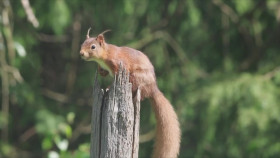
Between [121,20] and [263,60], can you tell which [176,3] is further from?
[263,60]

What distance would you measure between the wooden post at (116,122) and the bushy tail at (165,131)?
0.41 metres

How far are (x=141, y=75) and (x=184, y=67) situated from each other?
3074 millimetres

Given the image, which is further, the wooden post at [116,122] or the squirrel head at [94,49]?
the squirrel head at [94,49]

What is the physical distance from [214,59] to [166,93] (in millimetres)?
791

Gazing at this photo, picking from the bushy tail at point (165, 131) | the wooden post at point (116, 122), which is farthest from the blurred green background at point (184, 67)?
the wooden post at point (116, 122)

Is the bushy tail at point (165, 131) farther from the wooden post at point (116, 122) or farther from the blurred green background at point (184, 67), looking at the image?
the blurred green background at point (184, 67)

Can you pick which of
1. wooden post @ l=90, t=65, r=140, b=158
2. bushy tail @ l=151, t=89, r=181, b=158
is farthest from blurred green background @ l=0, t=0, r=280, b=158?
wooden post @ l=90, t=65, r=140, b=158

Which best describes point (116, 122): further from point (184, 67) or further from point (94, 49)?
point (184, 67)

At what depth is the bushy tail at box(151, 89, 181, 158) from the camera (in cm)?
306

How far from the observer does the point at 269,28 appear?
6.14m

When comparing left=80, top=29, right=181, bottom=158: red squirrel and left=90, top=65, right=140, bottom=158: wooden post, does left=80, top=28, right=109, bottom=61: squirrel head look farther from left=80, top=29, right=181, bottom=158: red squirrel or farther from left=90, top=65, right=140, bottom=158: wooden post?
left=90, top=65, right=140, bottom=158: wooden post

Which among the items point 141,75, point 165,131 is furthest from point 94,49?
point 165,131

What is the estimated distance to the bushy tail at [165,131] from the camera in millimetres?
3059

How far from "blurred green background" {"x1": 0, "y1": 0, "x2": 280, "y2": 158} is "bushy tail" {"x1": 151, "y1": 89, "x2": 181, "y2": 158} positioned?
193cm
